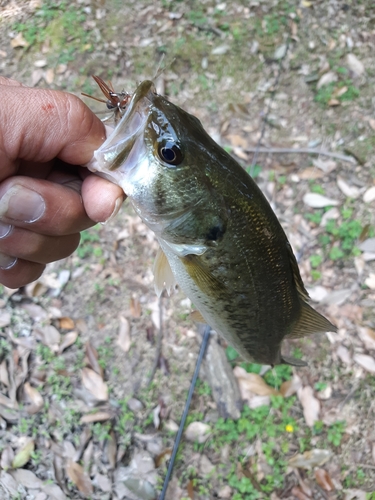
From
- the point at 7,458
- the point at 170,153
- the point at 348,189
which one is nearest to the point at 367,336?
the point at 348,189

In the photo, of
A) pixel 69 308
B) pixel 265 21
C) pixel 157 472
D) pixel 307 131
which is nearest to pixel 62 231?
pixel 69 308

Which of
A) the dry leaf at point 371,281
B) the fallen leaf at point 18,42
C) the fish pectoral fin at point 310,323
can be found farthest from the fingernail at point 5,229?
the fallen leaf at point 18,42

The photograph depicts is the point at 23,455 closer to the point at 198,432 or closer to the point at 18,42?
the point at 198,432

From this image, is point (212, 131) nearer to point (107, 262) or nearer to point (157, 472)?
point (107, 262)

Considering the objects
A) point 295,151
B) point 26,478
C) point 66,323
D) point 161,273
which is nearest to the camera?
point 161,273

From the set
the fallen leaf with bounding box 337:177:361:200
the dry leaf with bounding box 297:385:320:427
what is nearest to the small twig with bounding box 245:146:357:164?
the fallen leaf with bounding box 337:177:361:200

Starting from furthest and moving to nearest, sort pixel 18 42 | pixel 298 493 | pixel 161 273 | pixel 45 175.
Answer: pixel 18 42, pixel 298 493, pixel 161 273, pixel 45 175
